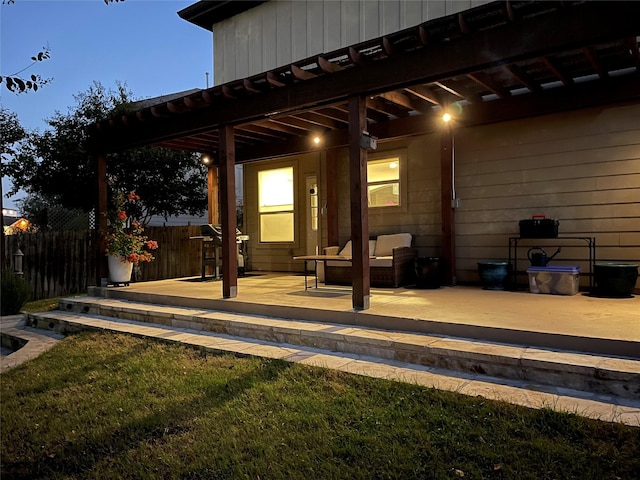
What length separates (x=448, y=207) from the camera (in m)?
6.71

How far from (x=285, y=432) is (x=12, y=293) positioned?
678 cm

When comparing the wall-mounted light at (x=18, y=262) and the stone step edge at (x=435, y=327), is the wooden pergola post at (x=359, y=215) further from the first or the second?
the wall-mounted light at (x=18, y=262)

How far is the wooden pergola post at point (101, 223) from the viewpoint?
724 cm

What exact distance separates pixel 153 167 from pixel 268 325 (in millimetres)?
7815

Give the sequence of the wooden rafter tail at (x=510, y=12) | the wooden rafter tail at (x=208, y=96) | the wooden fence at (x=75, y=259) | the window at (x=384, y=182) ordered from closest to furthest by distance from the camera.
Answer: the wooden rafter tail at (x=510, y=12), the wooden rafter tail at (x=208, y=96), the window at (x=384, y=182), the wooden fence at (x=75, y=259)

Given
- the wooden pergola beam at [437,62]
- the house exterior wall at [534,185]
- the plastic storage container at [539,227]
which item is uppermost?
the wooden pergola beam at [437,62]

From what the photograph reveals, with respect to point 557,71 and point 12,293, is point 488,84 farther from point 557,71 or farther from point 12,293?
point 12,293

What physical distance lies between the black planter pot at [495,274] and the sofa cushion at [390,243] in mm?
1321

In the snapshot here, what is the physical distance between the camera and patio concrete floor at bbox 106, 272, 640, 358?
3377 mm

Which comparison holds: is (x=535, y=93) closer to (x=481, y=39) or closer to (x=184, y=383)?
(x=481, y=39)

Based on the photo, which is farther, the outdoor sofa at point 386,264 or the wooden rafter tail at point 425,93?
the outdoor sofa at point 386,264

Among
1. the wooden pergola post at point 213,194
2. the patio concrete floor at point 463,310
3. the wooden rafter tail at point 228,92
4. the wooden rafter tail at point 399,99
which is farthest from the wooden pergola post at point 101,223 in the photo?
the wooden rafter tail at point 399,99

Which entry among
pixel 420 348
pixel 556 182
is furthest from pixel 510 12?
pixel 556 182

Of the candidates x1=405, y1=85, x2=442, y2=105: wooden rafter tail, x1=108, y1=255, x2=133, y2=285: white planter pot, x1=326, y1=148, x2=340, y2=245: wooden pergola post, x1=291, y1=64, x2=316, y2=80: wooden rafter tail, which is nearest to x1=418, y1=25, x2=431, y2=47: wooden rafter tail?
x1=405, y1=85, x2=442, y2=105: wooden rafter tail
